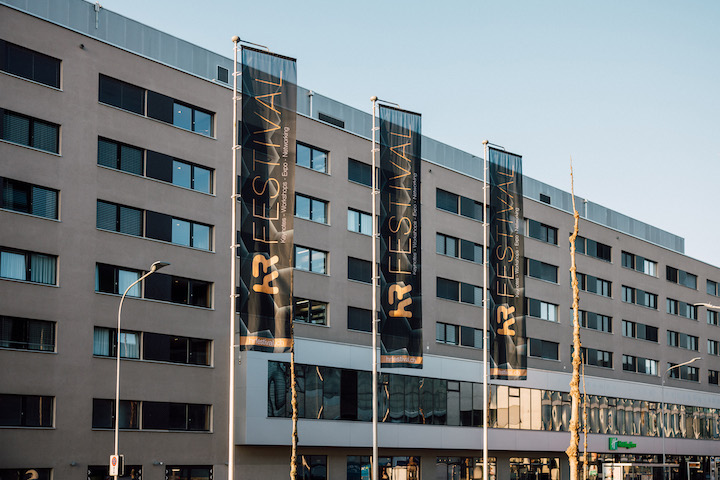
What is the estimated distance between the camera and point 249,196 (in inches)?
1185

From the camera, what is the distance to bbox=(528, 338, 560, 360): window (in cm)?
6425

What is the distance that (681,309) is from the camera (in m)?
83.6

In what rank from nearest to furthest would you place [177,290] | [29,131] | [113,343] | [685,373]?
[29,131], [113,343], [177,290], [685,373]

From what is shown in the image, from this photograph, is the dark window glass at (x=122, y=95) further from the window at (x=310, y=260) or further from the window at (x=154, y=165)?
the window at (x=310, y=260)

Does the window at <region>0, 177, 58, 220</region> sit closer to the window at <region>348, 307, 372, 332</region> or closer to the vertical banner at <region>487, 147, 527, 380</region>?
the window at <region>348, 307, 372, 332</region>

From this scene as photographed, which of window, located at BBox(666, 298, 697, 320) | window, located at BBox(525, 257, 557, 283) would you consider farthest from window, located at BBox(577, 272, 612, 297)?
window, located at BBox(666, 298, 697, 320)

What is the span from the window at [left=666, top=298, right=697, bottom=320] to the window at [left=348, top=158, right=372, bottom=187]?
130 ft

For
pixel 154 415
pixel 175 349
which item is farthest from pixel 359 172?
pixel 154 415

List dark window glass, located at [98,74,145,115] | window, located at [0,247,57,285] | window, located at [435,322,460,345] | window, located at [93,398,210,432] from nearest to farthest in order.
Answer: window, located at [0,247,57,285] → window, located at [93,398,210,432] → dark window glass, located at [98,74,145,115] → window, located at [435,322,460,345]

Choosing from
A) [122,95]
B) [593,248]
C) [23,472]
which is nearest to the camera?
[23,472]

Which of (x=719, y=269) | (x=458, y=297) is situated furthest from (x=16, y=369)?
(x=719, y=269)

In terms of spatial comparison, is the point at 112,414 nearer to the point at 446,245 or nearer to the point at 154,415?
the point at 154,415

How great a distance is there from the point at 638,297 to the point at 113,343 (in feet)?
164

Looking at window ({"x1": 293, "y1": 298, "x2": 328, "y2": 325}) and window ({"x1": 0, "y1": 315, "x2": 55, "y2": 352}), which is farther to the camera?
window ({"x1": 293, "y1": 298, "x2": 328, "y2": 325})
